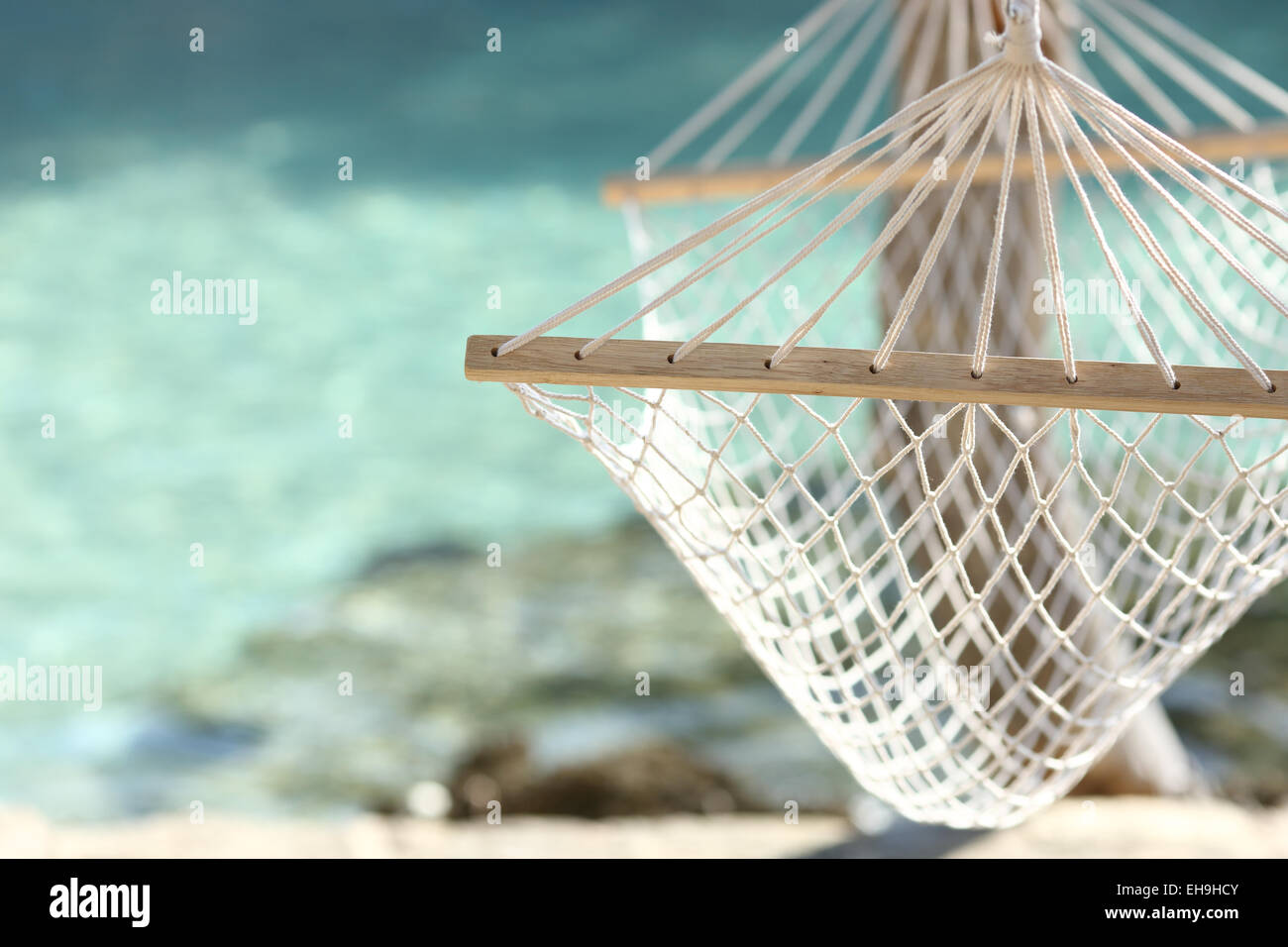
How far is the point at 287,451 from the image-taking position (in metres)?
4.12

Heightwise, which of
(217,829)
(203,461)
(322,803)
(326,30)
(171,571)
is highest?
(326,30)

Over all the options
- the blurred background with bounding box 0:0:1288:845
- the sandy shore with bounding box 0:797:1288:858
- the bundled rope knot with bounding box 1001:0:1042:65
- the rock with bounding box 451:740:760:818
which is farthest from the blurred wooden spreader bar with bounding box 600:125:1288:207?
the blurred background with bounding box 0:0:1288:845

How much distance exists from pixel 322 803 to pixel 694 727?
3.61 ft

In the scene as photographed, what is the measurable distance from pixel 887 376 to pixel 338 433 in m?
3.31

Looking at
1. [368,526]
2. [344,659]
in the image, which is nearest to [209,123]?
[368,526]

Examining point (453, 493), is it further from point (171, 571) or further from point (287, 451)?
point (171, 571)

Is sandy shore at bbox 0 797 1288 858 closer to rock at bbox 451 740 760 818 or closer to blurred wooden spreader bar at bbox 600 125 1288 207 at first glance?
rock at bbox 451 740 760 818

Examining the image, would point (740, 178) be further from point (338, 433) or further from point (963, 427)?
point (338, 433)

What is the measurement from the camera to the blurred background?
12.0 feet

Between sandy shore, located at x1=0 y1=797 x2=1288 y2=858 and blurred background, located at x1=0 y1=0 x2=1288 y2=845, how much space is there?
37.6 inches

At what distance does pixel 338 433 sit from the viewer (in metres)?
4.18

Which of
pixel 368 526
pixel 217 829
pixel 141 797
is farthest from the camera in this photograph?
pixel 368 526

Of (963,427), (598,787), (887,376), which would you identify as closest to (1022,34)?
(887,376)

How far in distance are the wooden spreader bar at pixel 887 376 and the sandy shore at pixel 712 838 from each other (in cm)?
137
